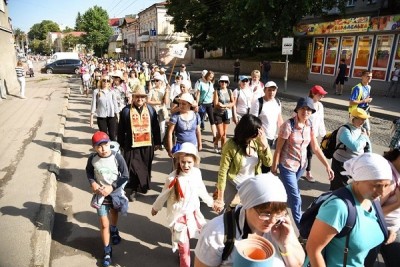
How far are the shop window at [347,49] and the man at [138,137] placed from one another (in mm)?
17701

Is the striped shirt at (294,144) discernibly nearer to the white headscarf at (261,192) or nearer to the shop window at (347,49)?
the white headscarf at (261,192)

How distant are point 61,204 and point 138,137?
1.80 metres

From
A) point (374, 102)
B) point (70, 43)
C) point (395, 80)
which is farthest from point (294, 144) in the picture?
point (70, 43)

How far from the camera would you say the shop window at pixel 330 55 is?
20.2 m

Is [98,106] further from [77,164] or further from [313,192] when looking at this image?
[313,192]

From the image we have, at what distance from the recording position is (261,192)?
1.66 meters

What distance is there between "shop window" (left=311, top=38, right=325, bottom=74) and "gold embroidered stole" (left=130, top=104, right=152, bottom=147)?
19.4m

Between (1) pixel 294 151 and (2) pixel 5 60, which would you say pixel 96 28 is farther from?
(1) pixel 294 151

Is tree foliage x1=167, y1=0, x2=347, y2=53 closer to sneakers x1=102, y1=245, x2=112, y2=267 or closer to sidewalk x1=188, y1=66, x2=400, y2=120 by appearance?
sidewalk x1=188, y1=66, x2=400, y2=120

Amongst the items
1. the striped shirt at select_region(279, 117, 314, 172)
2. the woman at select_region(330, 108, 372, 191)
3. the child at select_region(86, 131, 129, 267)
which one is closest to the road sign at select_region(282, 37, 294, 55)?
the woman at select_region(330, 108, 372, 191)

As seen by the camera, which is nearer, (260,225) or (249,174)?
(260,225)

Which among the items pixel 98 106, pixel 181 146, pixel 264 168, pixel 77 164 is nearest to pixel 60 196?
pixel 77 164

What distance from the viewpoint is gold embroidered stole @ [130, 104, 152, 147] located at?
5148 mm

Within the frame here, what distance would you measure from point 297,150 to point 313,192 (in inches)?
75.3
